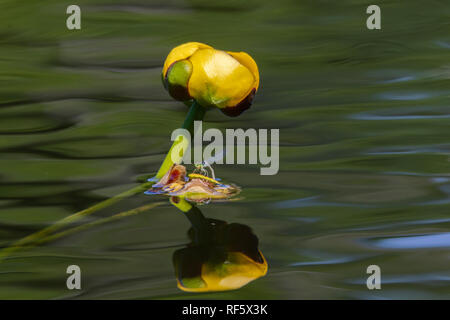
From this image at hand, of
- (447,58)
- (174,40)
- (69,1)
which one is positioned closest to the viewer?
(447,58)

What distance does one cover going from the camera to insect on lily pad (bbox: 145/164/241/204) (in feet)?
4.18

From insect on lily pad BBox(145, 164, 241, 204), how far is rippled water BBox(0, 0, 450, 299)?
3cm

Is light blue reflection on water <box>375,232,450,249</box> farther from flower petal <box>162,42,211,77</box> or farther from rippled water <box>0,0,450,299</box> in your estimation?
flower petal <box>162,42,211,77</box>

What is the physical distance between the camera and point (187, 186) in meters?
1.29

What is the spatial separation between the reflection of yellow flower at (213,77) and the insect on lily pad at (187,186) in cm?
16

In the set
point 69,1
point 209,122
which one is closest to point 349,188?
point 209,122

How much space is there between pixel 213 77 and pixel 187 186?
0.79 feet

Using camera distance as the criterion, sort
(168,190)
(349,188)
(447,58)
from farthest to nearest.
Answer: (447,58), (349,188), (168,190)

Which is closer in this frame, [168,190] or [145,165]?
[168,190]

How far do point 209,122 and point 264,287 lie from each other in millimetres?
934

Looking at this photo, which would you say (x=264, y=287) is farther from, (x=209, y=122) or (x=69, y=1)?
(x=69, y=1)

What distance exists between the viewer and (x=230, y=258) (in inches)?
41.9

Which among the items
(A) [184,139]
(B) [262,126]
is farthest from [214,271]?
(B) [262,126]

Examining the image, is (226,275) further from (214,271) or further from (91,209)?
(91,209)
